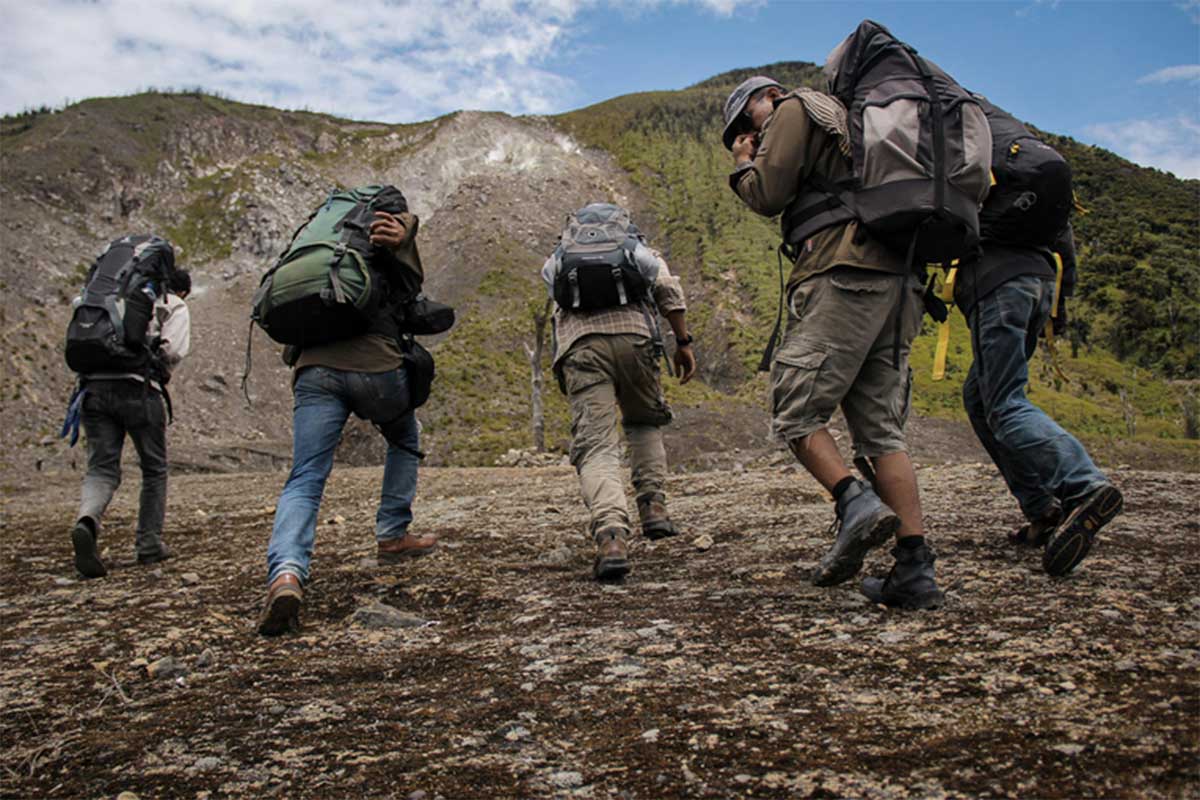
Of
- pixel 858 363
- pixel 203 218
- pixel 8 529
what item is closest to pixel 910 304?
pixel 858 363

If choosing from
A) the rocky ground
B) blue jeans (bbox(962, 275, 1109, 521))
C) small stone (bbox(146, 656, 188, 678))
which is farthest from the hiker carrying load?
small stone (bbox(146, 656, 188, 678))

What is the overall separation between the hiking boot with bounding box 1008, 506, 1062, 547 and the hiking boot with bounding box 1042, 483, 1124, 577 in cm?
77

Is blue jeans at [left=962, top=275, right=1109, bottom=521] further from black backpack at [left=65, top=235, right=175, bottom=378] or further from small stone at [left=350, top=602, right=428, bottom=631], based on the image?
black backpack at [left=65, top=235, right=175, bottom=378]

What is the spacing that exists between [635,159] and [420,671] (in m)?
68.0

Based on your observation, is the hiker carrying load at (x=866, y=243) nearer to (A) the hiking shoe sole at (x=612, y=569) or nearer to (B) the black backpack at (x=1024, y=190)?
(B) the black backpack at (x=1024, y=190)

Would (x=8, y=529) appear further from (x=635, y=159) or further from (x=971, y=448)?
(x=635, y=159)

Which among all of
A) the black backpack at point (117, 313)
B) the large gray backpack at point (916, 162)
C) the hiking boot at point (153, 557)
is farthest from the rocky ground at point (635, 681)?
the black backpack at point (117, 313)

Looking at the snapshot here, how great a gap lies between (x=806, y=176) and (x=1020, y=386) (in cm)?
158

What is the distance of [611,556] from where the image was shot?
13.4ft

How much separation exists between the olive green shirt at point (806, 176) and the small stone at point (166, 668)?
3.16m

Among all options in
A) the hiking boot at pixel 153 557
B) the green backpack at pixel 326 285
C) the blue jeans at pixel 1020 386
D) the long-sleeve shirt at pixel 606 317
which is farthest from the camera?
the hiking boot at pixel 153 557

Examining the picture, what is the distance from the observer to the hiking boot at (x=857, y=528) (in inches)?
116

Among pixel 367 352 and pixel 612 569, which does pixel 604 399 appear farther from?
pixel 367 352

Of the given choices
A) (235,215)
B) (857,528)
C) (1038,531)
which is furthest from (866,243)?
(235,215)
